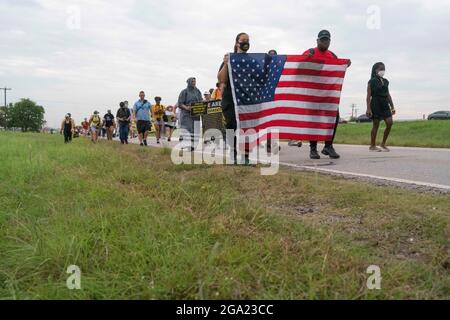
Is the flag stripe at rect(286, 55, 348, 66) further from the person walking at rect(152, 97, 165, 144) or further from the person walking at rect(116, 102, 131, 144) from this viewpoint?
the person walking at rect(116, 102, 131, 144)

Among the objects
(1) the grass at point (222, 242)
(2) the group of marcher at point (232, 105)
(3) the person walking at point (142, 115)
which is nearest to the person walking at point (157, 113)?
(2) the group of marcher at point (232, 105)

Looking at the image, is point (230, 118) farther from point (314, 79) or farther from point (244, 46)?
point (314, 79)

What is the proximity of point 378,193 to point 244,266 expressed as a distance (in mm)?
2237

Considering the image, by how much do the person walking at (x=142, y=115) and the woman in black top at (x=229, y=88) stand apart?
28.0ft

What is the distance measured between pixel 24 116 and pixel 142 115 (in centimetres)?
13150

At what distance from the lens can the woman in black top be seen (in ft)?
21.5

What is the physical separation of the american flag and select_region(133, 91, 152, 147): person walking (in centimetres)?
863

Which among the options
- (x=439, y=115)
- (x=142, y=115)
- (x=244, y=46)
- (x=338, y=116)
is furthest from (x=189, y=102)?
(x=439, y=115)

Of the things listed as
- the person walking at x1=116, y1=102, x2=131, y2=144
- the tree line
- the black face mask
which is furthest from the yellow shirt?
the tree line

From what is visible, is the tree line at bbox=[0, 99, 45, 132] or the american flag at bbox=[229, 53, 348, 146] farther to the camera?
the tree line at bbox=[0, 99, 45, 132]

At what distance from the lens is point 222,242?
8.03 ft

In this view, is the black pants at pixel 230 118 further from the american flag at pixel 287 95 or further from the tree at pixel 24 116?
the tree at pixel 24 116

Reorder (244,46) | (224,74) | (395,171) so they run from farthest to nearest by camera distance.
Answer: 1. (224,74)
2. (244,46)
3. (395,171)

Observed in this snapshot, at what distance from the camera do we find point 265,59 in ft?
22.3
